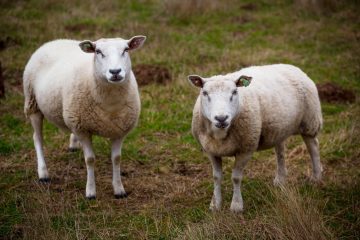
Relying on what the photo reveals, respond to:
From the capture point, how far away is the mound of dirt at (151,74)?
27.9 ft

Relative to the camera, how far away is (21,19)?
38.5 feet

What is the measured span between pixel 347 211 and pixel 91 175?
2.59m

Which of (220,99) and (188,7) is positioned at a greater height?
(220,99)

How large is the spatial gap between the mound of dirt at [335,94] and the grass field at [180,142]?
181mm

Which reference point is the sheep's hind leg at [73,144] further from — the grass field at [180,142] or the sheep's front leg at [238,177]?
the sheep's front leg at [238,177]

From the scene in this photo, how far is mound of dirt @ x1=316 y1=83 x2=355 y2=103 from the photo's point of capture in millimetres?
7879

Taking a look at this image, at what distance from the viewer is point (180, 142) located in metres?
6.72

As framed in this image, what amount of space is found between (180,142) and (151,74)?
7.39ft

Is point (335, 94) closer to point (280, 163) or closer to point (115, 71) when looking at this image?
point (280, 163)

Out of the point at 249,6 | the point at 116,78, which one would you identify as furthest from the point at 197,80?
the point at 249,6

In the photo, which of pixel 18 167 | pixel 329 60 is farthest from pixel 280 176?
pixel 329 60

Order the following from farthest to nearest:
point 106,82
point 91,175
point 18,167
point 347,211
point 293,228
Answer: point 18,167 < point 91,175 < point 106,82 < point 347,211 < point 293,228

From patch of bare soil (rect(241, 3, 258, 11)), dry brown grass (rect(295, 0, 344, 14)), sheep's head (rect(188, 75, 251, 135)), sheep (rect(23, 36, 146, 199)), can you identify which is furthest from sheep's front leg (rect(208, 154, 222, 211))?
patch of bare soil (rect(241, 3, 258, 11))

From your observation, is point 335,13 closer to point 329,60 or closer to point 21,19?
point 329,60
